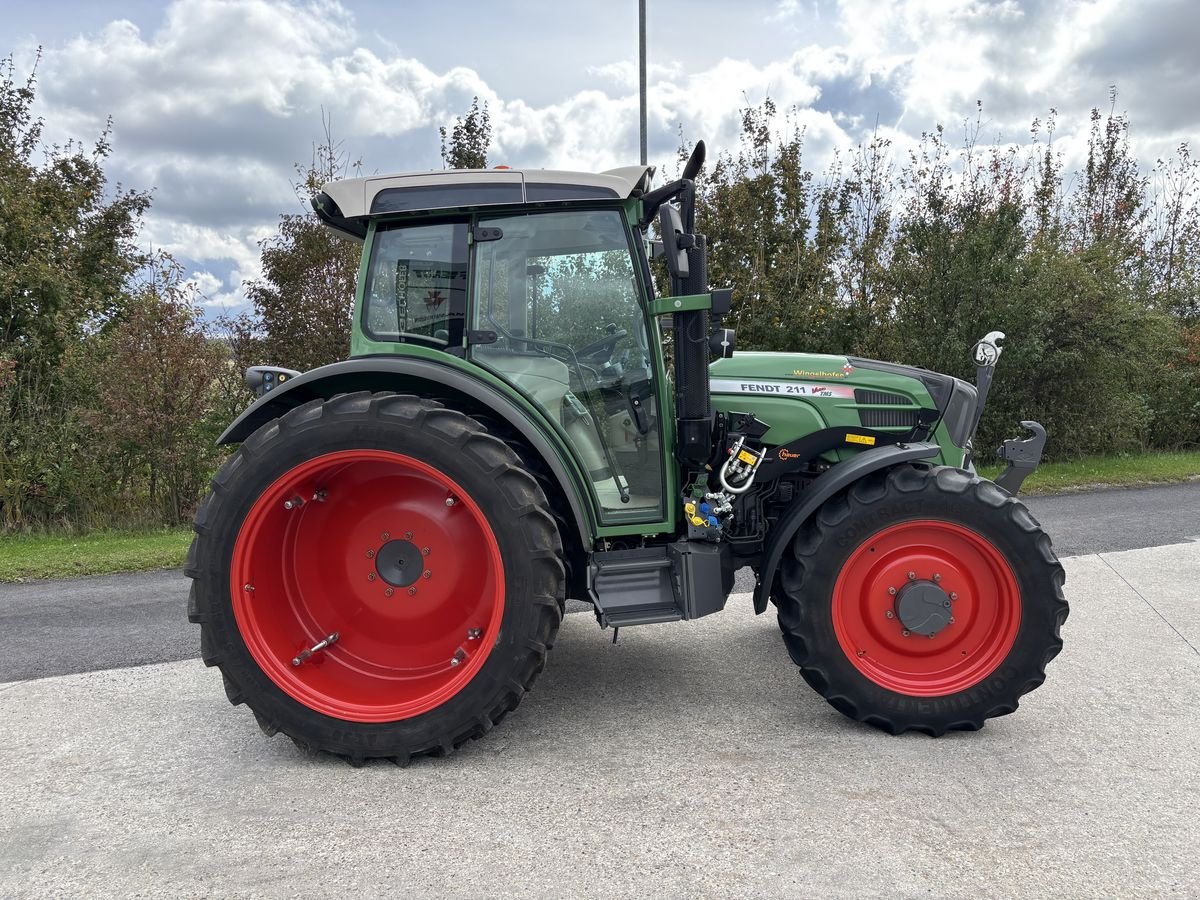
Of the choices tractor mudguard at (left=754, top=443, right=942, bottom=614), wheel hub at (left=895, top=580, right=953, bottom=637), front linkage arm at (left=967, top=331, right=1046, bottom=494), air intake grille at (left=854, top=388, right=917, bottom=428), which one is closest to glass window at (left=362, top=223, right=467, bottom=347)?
tractor mudguard at (left=754, top=443, right=942, bottom=614)

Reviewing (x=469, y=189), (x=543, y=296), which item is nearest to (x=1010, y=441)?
(x=543, y=296)

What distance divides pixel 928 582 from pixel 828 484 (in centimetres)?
54

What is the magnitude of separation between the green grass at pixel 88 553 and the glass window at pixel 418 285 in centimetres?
460

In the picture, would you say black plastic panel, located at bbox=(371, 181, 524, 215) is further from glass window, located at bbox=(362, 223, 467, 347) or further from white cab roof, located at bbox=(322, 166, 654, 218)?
glass window, located at bbox=(362, 223, 467, 347)

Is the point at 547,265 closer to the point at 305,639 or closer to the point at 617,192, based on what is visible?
the point at 617,192

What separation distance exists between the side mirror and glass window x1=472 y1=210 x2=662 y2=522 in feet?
1.06

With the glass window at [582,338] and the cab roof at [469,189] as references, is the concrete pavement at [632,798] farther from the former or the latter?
the cab roof at [469,189]

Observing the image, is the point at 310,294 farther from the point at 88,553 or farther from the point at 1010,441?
the point at 1010,441

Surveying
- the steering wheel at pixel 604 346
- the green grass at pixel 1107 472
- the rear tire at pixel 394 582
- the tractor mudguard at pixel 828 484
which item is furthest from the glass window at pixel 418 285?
the green grass at pixel 1107 472

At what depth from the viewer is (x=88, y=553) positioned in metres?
7.42

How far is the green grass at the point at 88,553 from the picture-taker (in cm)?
678

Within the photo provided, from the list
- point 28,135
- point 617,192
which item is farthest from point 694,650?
point 28,135

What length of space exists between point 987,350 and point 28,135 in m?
13.7

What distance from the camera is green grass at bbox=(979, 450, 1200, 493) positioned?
1018 centimetres
